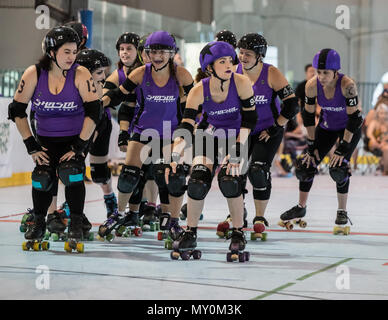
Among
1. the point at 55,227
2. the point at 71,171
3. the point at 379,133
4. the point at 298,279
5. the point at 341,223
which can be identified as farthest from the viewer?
the point at 379,133

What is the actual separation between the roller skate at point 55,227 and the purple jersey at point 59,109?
0.56 m

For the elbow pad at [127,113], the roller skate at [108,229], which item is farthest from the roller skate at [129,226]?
the elbow pad at [127,113]

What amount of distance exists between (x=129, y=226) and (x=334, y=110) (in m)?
1.64

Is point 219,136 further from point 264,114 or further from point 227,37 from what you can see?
point 227,37

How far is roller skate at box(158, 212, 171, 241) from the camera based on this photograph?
4758 millimetres

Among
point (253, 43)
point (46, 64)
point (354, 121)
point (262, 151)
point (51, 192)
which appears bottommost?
point (51, 192)

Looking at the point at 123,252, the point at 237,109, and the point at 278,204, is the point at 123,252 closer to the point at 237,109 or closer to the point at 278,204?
the point at 237,109

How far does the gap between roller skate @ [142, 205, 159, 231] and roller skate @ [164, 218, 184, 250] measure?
0.69m

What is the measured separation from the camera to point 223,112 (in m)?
4.14

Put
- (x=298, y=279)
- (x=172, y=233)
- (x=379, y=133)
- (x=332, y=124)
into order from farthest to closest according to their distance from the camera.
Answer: (x=379, y=133)
(x=332, y=124)
(x=172, y=233)
(x=298, y=279)

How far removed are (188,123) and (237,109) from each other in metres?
0.31

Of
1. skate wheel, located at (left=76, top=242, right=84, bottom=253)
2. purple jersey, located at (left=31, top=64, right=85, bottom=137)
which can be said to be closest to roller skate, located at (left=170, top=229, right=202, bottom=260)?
skate wheel, located at (left=76, top=242, right=84, bottom=253)

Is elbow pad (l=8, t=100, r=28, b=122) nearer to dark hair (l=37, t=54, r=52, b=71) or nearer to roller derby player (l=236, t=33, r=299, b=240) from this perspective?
dark hair (l=37, t=54, r=52, b=71)

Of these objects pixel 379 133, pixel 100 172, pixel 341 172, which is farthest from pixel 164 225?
pixel 379 133
